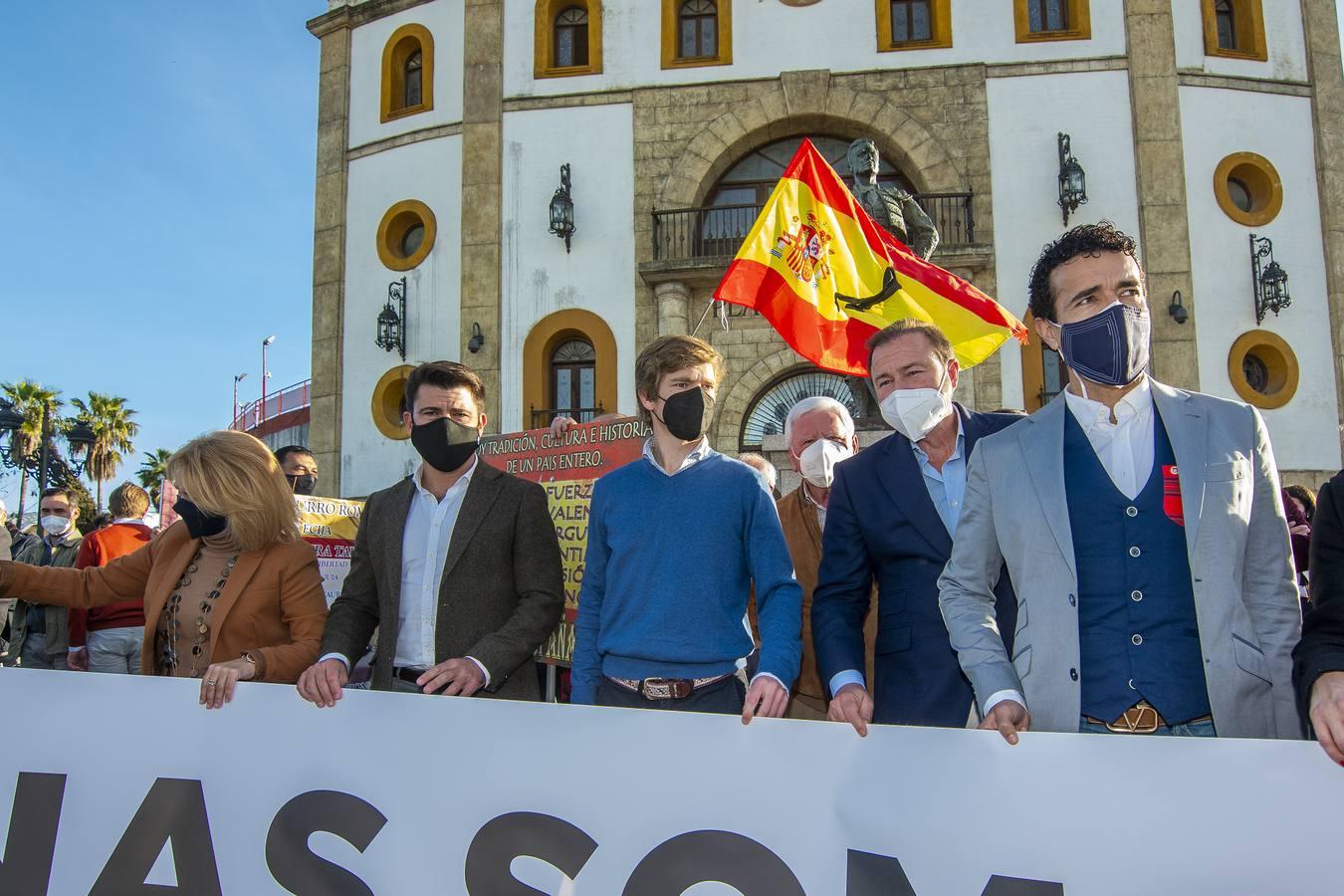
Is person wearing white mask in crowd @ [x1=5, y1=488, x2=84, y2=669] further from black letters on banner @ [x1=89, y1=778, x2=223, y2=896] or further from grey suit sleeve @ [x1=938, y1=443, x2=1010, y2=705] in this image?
grey suit sleeve @ [x1=938, y1=443, x2=1010, y2=705]

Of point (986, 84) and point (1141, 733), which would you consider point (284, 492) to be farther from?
point (986, 84)

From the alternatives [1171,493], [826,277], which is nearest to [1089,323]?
[1171,493]

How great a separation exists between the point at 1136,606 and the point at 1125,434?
1.51ft

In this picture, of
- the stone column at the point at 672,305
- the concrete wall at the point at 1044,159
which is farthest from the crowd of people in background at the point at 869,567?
the concrete wall at the point at 1044,159

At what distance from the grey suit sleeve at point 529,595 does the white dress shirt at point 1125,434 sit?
1.84 m

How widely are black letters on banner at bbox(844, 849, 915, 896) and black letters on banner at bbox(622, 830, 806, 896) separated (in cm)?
13

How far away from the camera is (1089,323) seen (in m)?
2.56

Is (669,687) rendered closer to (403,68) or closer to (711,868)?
(711,868)

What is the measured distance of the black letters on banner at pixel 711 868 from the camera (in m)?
2.43

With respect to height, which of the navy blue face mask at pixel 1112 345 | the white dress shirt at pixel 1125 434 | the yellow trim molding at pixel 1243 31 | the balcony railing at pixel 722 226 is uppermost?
the yellow trim molding at pixel 1243 31

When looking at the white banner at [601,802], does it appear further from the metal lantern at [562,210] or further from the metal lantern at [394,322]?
the metal lantern at [394,322]

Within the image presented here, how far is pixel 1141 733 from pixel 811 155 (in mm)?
6016

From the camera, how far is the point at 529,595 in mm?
3492

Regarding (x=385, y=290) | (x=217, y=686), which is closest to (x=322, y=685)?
(x=217, y=686)
